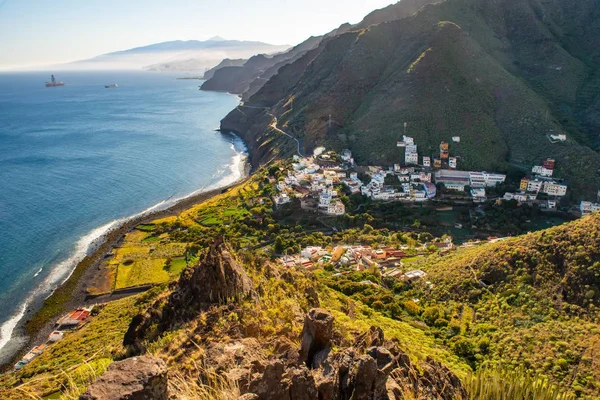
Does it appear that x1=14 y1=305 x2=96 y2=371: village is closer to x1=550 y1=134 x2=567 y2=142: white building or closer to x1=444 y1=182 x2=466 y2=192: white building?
x1=444 y1=182 x2=466 y2=192: white building

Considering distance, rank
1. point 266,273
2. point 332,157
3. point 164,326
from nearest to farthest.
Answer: point 164,326 < point 266,273 < point 332,157

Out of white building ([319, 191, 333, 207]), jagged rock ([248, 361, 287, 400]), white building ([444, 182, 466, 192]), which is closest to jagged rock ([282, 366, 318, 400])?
jagged rock ([248, 361, 287, 400])

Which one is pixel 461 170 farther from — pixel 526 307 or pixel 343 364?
pixel 343 364

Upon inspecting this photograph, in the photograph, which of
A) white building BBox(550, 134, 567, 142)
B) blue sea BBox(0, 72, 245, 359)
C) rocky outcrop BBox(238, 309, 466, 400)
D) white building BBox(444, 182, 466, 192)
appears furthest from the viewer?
white building BBox(550, 134, 567, 142)

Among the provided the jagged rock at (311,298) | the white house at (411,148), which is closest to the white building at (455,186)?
the white house at (411,148)

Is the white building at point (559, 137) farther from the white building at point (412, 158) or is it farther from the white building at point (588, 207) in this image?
the white building at point (412, 158)

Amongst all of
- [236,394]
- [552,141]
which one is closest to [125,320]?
[236,394]

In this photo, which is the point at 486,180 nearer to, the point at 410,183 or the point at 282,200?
the point at 410,183

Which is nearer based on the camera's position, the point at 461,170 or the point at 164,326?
the point at 164,326
